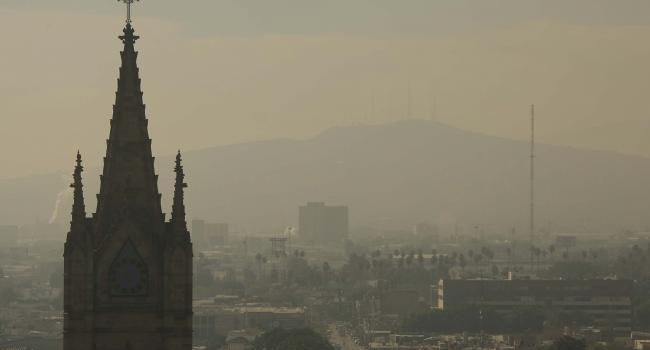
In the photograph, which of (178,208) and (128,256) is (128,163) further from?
(128,256)

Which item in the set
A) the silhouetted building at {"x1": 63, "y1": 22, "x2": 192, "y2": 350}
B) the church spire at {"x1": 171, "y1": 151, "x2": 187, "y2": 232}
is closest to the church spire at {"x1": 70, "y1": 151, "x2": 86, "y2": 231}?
the silhouetted building at {"x1": 63, "y1": 22, "x2": 192, "y2": 350}

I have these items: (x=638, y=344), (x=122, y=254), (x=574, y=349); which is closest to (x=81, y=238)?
(x=122, y=254)

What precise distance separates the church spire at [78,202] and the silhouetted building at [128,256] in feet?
0.06

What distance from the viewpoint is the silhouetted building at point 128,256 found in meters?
36.8

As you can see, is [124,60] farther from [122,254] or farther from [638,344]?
[638,344]

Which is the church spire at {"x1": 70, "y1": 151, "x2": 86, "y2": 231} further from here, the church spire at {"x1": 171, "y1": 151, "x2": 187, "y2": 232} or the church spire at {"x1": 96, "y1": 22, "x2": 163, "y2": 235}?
the church spire at {"x1": 171, "y1": 151, "x2": 187, "y2": 232}

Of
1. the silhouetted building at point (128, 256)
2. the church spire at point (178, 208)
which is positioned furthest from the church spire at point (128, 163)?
the church spire at point (178, 208)

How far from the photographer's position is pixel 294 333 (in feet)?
575

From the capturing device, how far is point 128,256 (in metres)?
37.2

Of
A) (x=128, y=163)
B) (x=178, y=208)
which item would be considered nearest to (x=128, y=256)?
(x=178, y=208)

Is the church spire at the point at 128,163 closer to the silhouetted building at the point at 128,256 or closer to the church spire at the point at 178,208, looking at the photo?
the silhouetted building at the point at 128,256

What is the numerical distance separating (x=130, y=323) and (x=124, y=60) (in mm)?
4661

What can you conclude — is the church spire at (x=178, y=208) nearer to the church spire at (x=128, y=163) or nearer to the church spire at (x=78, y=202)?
the church spire at (x=128, y=163)

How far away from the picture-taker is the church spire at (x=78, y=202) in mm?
36719
